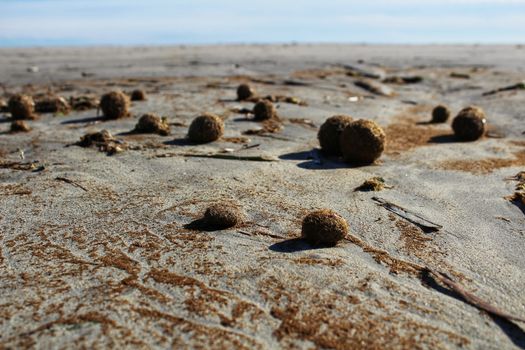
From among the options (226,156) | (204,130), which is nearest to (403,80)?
(204,130)

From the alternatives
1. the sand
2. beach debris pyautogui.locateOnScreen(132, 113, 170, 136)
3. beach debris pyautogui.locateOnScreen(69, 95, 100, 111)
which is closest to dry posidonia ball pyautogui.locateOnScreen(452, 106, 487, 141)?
the sand

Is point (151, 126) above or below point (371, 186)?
above

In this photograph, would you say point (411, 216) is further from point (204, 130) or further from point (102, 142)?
point (102, 142)

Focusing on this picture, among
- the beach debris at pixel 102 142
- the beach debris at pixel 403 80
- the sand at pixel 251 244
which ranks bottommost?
the sand at pixel 251 244

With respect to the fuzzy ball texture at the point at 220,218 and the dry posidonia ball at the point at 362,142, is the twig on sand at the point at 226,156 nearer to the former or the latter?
→ the dry posidonia ball at the point at 362,142

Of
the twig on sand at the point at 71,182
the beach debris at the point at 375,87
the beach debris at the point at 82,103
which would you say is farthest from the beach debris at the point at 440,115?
the twig on sand at the point at 71,182

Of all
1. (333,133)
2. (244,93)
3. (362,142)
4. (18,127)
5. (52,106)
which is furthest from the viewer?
(244,93)

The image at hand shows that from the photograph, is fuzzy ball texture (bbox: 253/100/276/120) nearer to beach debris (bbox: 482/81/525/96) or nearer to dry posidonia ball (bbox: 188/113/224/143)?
dry posidonia ball (bbox: 188/113/224/143)
